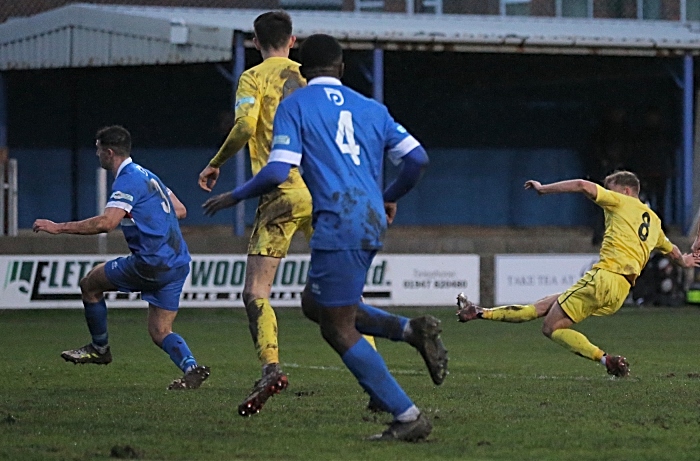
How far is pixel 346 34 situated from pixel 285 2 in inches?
264

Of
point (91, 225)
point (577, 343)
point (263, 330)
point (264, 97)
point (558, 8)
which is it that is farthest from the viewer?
point (558, 8)

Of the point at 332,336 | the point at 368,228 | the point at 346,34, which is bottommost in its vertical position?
the point at 332,336

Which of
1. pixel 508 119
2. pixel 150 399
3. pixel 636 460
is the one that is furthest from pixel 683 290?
pixel 636 460

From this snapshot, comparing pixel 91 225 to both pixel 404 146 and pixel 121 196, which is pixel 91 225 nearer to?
pixel 121 196

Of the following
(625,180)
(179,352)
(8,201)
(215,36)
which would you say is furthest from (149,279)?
(8,201)

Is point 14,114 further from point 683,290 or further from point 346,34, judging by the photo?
point 683,290

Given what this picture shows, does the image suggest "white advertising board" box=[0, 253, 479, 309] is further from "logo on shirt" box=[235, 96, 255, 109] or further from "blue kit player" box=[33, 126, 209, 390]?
"logo on shirt" box=[235, 96, 255, 109]

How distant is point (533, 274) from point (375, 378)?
51.2ft

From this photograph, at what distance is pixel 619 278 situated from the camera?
1098 centimetres

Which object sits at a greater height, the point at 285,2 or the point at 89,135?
the point at 285,2

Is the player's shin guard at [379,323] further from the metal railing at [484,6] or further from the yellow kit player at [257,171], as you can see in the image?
the metal railing at [484,6]

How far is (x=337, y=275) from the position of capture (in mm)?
6555

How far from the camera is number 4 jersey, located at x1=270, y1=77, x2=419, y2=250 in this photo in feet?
21.6

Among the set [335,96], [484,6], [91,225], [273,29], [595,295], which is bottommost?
[595,295]
